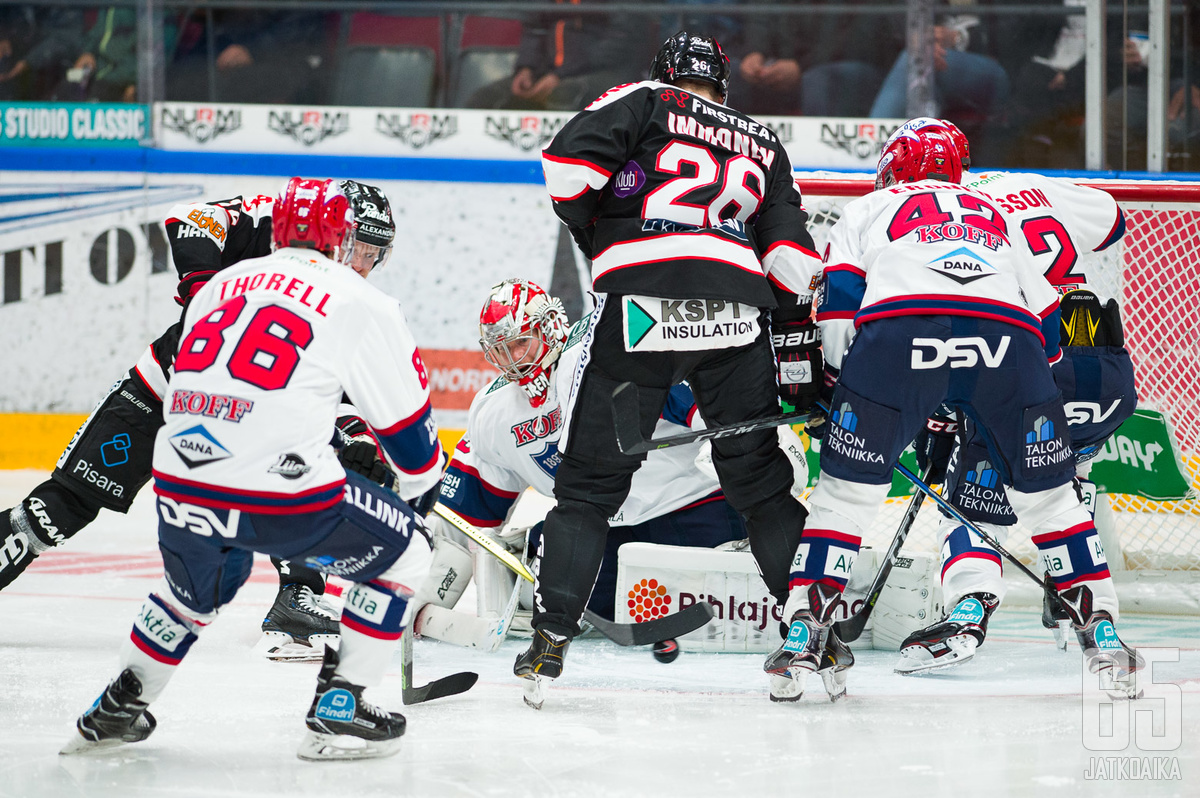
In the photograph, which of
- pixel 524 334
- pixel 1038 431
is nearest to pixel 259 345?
pixel 524 334

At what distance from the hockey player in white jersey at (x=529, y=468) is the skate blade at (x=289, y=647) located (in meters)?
0.26

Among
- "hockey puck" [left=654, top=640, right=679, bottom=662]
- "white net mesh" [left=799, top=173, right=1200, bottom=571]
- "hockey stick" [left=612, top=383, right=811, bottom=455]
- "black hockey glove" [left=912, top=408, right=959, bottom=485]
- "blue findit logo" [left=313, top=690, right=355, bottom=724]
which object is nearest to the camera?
"blue findit logo" [left=313, top=690, right=355, bottom=724]

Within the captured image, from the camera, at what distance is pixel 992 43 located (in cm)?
573

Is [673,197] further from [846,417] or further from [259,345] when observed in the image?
[259,345]

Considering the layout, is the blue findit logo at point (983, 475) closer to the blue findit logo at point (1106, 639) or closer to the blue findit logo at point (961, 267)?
the blue findit logo at point (1106, 639)

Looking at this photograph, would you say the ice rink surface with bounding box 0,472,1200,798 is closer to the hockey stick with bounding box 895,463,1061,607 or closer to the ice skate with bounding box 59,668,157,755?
the ice skate with bounding box 59,668,157,755

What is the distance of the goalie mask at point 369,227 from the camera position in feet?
7.76

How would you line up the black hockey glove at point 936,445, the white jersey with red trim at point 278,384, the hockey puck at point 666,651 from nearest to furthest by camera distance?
the white jersey with red trim at point 278,384 → the hockey puck at point 666,651 → the black hockey glove at point 936,445

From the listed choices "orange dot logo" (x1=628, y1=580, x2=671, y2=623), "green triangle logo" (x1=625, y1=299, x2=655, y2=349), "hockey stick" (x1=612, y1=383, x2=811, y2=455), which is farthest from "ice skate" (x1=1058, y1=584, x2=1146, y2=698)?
"green triangle logo" (x1=625, y1=299, x2=655, y2=349)

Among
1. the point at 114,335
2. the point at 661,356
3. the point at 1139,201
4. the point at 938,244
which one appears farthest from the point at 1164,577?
the point at 114,335

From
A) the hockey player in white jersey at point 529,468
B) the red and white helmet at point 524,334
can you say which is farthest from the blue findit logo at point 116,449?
the red and white helmet at point 524,334

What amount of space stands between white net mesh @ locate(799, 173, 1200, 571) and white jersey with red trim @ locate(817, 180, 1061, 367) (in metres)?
1.23

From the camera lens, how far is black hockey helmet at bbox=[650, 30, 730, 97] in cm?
267

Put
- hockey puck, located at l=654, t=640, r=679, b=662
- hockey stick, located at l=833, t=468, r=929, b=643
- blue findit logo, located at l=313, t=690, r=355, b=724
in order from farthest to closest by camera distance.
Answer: hockey puck, located at l=654, t=640, r=679, b=662, hockey stick, located at l=833, t=468, r=929, b=643, blue findit logo, located at l=313, t=690, r=355, b=724
